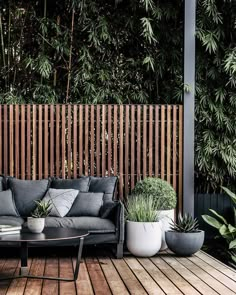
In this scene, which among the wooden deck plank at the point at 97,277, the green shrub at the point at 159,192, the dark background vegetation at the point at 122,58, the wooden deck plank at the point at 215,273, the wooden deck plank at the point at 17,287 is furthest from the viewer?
the dark background vegetation at the point at 122,58

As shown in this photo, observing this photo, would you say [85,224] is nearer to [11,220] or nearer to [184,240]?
[11,220]

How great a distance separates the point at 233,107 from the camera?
8367 millimetres

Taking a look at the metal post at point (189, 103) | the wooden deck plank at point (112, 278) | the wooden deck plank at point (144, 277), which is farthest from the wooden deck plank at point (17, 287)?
the metal post at point (189, 103)

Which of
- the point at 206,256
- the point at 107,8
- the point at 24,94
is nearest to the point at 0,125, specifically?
the point at 24,94

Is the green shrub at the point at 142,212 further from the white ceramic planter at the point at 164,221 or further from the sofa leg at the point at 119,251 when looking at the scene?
the sofa leg at the point at 119,251

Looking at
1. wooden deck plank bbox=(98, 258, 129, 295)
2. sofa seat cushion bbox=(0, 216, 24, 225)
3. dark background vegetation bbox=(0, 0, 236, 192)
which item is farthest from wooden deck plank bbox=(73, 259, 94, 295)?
dark background vegetation bbox=(0, 0, 236, 192)

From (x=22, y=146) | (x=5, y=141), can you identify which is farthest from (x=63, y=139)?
(x=5, y=141)

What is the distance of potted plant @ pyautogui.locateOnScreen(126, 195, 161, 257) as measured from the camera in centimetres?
662

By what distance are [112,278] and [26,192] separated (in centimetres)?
199

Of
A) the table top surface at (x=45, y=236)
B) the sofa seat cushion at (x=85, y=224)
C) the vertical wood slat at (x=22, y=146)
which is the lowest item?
the sofa seat cushion at (x=85, y=224)

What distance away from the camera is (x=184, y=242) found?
21.7ft

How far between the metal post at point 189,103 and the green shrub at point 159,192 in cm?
59

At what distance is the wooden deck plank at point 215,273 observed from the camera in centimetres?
524

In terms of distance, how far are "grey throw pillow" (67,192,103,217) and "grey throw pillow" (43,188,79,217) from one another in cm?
6
